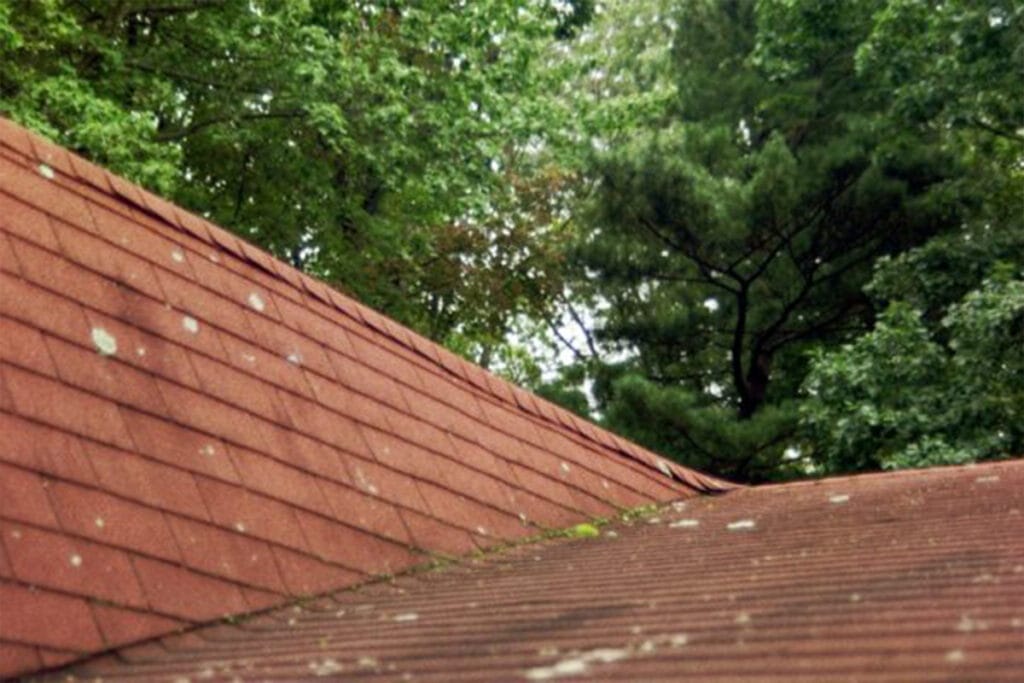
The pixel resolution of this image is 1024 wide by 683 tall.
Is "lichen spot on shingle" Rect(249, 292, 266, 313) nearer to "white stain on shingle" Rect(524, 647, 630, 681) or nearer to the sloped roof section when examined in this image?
the sloped roof section

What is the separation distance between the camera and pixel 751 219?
19.1 metres

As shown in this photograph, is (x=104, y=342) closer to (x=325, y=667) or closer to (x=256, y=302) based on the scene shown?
(x=256, y=302)

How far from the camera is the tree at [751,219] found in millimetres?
18562

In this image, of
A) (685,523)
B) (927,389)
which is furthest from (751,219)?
(685,523)

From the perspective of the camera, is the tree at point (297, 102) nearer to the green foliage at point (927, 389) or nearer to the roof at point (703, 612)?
the green foliage at point (927, 389)

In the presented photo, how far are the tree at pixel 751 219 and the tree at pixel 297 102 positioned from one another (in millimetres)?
2497

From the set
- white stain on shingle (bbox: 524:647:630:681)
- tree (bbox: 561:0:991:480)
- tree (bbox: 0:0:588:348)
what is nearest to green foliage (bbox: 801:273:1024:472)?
tree (bbox: 561:0:991:480)

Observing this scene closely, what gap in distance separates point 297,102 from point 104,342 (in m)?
10.9

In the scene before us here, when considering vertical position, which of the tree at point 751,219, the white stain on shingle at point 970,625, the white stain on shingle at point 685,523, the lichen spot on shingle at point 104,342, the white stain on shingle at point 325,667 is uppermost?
the tree at point 751,219

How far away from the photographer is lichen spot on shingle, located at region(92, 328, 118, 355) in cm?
471

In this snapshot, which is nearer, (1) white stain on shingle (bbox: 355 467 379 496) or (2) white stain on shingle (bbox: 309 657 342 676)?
(2) white stain on shingle (bbox: 309 657 342 676)

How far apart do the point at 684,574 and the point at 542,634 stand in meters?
0.98

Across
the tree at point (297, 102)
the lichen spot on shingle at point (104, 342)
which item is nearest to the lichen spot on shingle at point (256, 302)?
the lichen spot on shingle at point (104, 342)

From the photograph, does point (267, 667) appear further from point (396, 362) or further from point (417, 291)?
point (417, 291)
